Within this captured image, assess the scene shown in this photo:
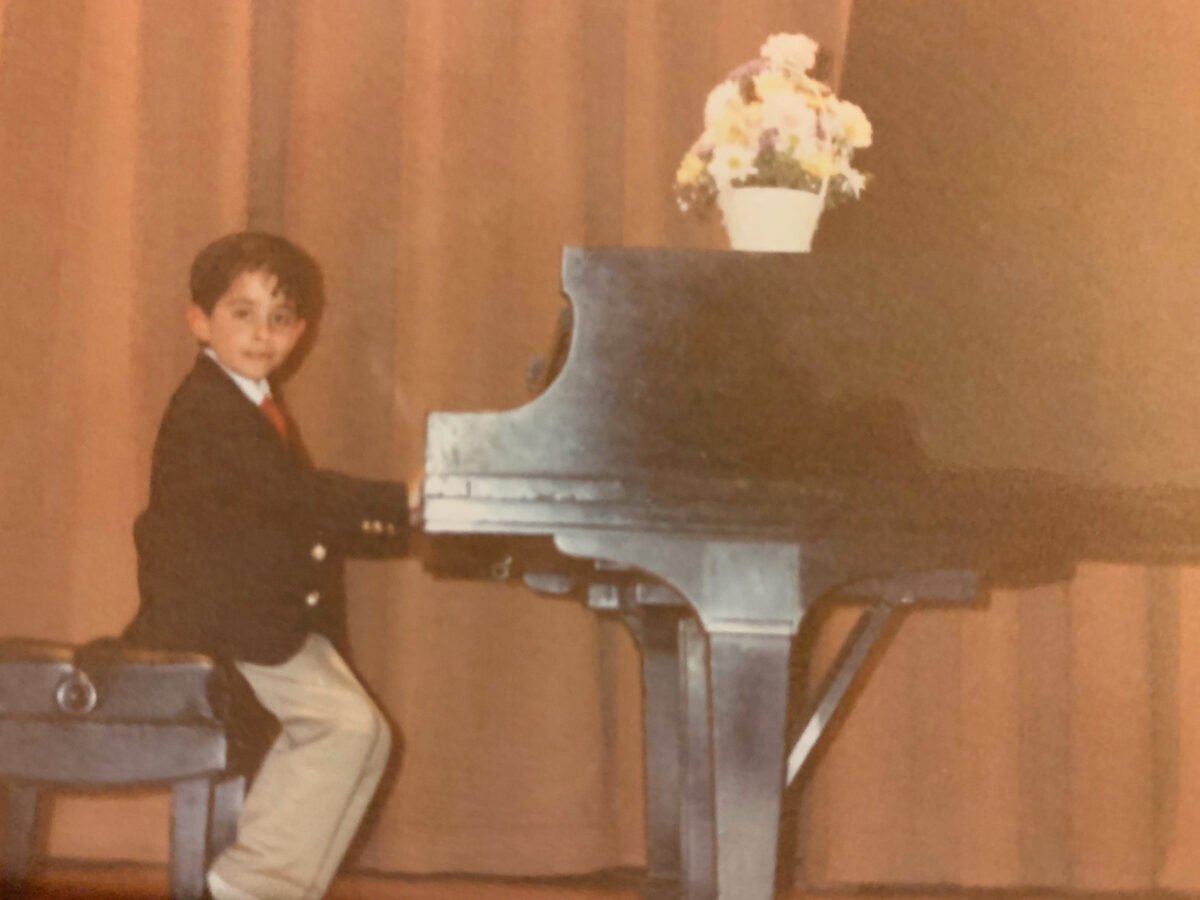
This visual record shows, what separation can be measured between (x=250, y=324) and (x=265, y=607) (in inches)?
16.9

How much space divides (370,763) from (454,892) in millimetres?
545

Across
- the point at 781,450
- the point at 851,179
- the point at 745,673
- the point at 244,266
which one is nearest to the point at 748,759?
the point at 745,673

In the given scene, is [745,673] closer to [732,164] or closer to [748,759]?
[748,759]

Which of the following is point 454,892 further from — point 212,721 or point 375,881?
point 212,721

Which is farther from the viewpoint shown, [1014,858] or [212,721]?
[1014,858]

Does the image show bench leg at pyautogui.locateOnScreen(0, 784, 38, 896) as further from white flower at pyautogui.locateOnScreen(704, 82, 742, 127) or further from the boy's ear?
white flower at pyautogui.locateOnScreen(704, 82, 742, 127)

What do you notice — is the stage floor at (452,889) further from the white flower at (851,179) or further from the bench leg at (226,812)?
the white flower at (851,179)

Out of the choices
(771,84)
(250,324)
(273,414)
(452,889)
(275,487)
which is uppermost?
(771,84)

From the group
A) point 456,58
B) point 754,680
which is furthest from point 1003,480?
point 456,58

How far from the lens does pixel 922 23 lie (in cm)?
216

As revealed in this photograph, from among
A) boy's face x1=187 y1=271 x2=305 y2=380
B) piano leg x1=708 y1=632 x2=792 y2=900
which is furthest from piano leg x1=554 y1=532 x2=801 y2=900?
boy's face x1=187 y1=271 x2=305 y2=380

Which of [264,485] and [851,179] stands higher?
[851,179]

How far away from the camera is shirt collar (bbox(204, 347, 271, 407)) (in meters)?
1.86

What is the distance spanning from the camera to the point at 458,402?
7.84ft
